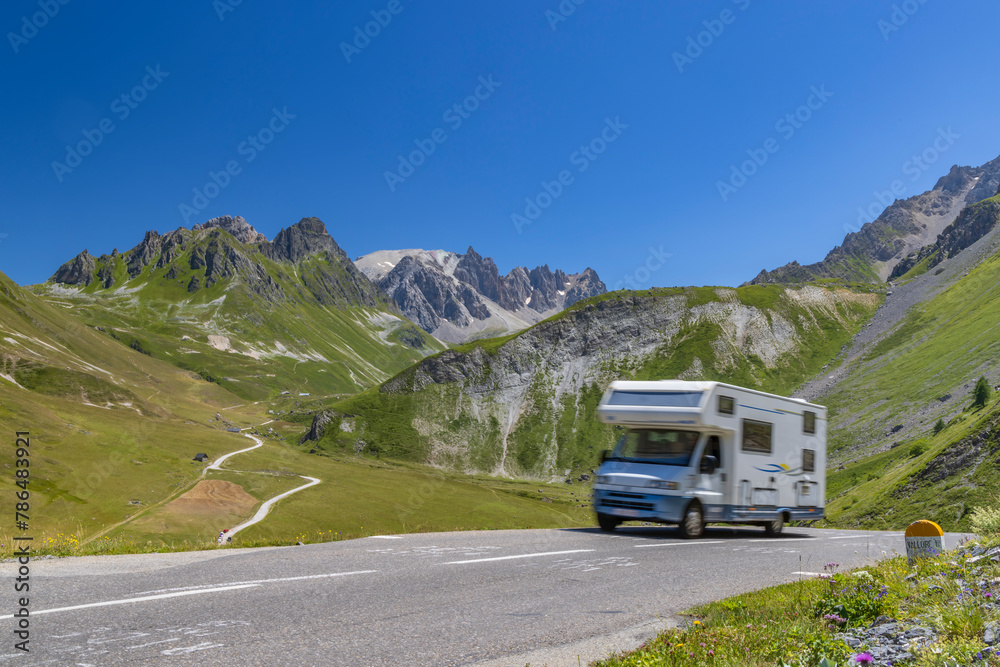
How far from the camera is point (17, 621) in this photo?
706 centimetres

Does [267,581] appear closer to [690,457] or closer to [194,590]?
[194,590]

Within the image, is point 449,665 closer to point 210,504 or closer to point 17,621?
point 17,621

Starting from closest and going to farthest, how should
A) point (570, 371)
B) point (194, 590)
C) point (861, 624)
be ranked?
point (861, 624)
point (194, 590)
point (570, 371)

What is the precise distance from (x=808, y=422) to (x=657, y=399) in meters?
7.92

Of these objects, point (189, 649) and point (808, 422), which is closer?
point (189, 649)

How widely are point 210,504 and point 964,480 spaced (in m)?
83.9

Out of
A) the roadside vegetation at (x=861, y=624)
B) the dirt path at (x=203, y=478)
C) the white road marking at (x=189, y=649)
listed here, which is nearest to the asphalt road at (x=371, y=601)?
the white road marking at (x=189, y=649)

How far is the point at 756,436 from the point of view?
67.5ft

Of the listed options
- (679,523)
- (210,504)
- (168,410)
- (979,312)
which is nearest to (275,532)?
(210,504)

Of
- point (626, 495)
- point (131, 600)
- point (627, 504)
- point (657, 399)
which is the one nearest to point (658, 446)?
point (657, 399)

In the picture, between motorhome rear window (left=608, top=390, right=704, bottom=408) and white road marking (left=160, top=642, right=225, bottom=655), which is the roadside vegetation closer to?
white road marking (left=160, top=642, right=225, bottom=655)

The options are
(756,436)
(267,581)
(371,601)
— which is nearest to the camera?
(371,601)

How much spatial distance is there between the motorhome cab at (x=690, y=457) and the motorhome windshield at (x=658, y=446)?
3cm

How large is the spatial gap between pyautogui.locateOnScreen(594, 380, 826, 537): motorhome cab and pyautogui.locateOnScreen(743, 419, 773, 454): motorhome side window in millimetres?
32
